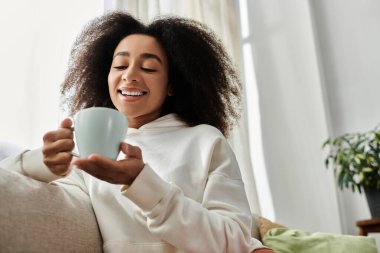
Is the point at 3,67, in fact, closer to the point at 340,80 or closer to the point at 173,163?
the point at 173,163

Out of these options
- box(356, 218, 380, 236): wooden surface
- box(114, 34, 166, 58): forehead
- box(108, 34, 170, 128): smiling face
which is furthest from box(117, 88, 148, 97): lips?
box(356, 218, 380, 236): wooden surface

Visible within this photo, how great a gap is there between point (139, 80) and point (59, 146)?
14.0 inches

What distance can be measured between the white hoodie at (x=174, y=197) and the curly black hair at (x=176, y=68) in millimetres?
119

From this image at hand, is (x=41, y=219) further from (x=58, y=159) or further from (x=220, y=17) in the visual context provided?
(x=220, y=17)

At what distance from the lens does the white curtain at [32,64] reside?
5.03 feet

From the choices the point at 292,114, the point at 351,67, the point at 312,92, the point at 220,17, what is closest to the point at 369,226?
the point at 292,114

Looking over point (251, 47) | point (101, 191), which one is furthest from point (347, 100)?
point (101, 191)

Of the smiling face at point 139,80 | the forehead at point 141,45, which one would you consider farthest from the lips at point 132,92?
the forehead at point 141,45

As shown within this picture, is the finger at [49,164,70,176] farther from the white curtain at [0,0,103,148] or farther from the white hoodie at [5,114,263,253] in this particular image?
the white curtain at [0,0,103,148]

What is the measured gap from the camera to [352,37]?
9.45ft

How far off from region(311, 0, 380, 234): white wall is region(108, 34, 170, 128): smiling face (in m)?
1.96

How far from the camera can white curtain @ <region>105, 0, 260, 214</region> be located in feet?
6.75

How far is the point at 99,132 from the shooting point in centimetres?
67

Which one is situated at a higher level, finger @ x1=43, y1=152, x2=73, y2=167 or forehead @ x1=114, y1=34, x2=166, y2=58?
forehead @ x1=114, y1=34, x2=166, y2=58
